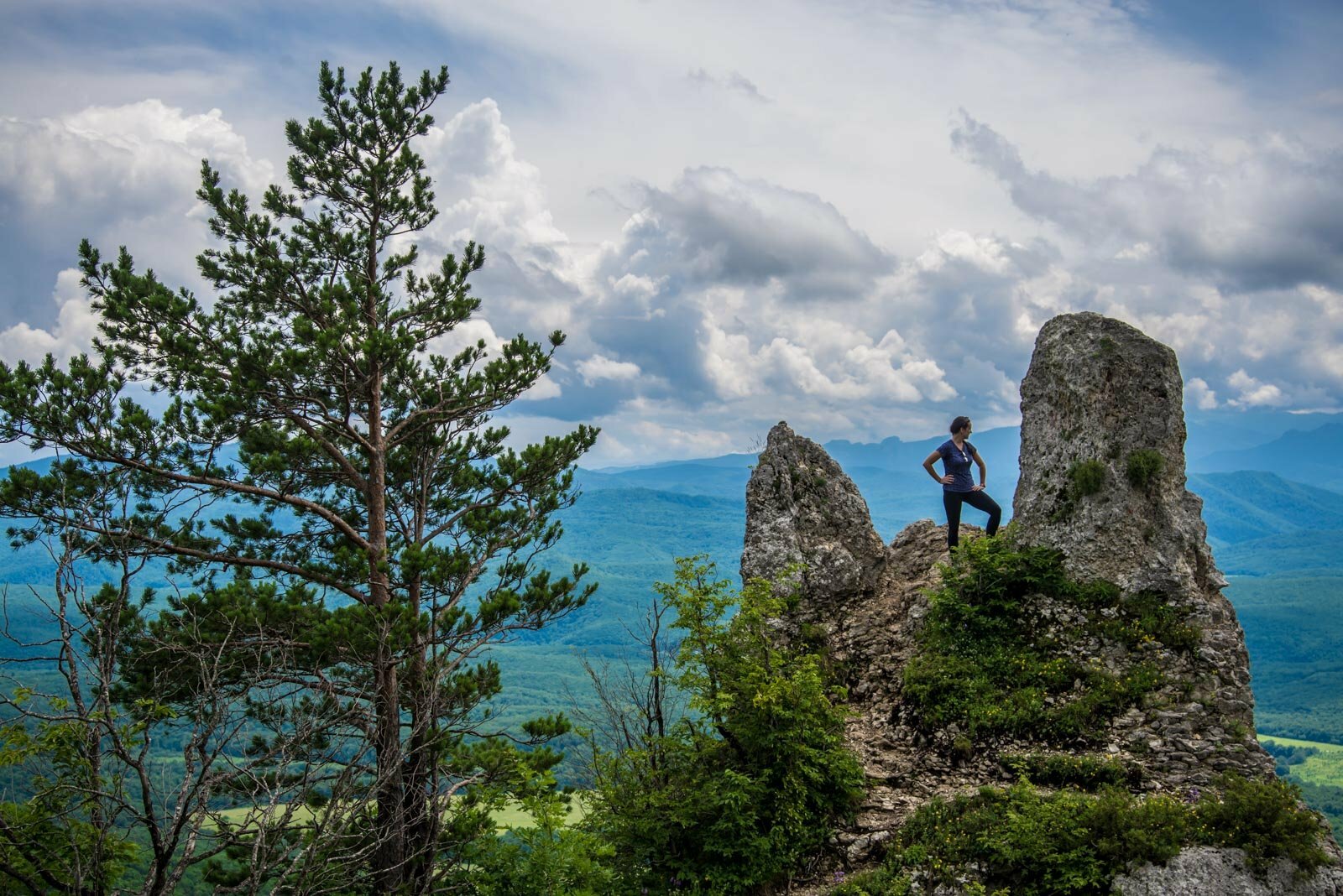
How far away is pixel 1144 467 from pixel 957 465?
137 inches

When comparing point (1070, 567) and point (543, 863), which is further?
point (1070, 567)

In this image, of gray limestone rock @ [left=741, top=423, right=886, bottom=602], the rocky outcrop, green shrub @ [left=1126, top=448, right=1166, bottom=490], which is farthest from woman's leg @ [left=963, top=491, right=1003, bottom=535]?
gray limestone rock @ [left=741, top=423, right=886, bottom=602]

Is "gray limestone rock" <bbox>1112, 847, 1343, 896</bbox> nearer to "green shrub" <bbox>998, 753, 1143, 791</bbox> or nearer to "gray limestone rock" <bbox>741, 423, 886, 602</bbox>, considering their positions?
"green shrub" <bbox>998, 753, 1143, 791</bbox>

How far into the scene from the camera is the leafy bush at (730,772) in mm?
12742

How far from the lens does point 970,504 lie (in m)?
16.8

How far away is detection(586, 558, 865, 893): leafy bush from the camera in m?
12.7

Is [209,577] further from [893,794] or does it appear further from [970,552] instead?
[970,552]

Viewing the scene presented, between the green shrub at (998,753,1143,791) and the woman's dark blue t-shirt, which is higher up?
the woman's dark blue t-shirt

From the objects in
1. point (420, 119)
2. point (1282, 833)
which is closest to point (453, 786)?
point (1282, 833)

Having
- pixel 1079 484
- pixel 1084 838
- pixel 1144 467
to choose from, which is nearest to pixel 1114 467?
pixel 1144 467

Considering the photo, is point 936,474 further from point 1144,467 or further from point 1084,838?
point 1084,838

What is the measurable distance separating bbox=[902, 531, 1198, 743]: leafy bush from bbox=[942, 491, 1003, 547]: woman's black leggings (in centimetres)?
82

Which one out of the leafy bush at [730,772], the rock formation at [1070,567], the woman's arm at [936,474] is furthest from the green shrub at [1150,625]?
the leafy bush at [730,772]

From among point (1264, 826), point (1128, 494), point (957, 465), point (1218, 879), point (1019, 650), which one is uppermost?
point (957, 465)
